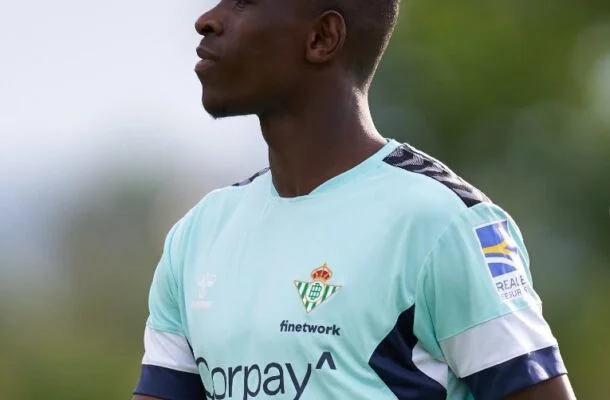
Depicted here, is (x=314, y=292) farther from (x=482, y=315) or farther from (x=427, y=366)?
(x=482, y=315)

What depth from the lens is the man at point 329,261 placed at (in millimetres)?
4016

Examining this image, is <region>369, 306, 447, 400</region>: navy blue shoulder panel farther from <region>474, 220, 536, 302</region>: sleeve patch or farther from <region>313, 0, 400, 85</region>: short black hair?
<region>313, 0, 400, 85</region>: short black hair

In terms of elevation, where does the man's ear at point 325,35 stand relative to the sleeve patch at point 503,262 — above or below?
above

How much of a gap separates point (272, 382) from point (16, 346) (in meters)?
30.5

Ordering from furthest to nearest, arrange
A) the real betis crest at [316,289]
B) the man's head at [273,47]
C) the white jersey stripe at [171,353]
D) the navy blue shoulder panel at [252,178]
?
the navy blue shoulder panel at [252,178]
the white jersey stripe at [171,353]
the man's head at [273,47]
the real betis crest at [316,289]

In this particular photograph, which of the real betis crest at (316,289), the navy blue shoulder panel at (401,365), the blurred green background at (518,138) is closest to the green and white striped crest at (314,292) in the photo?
the real betis crest at (316,289)

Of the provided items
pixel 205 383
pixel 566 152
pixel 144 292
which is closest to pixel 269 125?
pixel 205 383

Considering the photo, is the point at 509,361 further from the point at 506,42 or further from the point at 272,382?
the point at 506,42

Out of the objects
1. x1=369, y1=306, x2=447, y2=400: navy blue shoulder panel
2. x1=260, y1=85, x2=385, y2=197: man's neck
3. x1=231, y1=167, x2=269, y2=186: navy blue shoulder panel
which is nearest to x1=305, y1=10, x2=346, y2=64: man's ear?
x1=260, y1=85, x2=385, y2=197: man's neck

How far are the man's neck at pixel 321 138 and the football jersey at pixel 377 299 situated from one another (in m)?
0.05

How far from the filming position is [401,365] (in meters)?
4.05

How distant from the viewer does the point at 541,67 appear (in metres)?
27.6

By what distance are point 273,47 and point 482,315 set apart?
3.13 feet

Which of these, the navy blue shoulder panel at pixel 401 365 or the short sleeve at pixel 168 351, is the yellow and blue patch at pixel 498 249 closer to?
the navy blue shoulder panel at pixel 401 365
